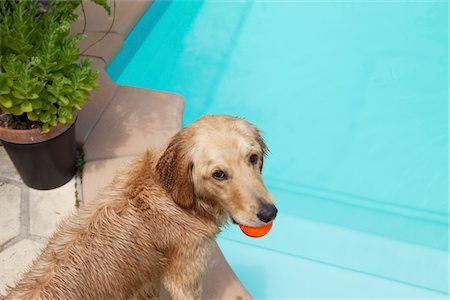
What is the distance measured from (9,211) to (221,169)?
7.16 feet

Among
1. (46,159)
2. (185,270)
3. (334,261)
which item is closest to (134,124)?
(46,159)

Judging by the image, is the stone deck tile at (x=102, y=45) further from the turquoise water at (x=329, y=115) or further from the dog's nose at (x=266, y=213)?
the dog's nose at (x=266, y=213)

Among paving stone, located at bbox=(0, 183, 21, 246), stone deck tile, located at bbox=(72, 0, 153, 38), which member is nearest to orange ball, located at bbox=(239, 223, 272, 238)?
paving stone, located at bbox=(0, 183, 21, 246)

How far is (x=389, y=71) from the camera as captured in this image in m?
6.30

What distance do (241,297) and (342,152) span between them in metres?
2.60

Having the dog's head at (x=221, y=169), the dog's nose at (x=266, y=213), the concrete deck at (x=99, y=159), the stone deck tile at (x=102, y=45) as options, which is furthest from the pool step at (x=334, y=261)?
the stone deck tile at (x=102, y=45)

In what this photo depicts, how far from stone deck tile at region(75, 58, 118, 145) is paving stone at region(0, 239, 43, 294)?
39.7 inches

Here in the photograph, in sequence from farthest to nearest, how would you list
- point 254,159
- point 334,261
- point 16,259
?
point 334,261 → point 16,259 → point 254,159

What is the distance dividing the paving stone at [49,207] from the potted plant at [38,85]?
1.17 feet

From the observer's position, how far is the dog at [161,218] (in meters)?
2.50

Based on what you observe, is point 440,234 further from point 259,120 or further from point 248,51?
point 248,51

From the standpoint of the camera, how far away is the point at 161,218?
2.77 meters

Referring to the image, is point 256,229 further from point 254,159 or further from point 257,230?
point 254,159

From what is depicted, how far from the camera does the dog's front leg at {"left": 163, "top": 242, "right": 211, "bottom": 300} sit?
288 cm
